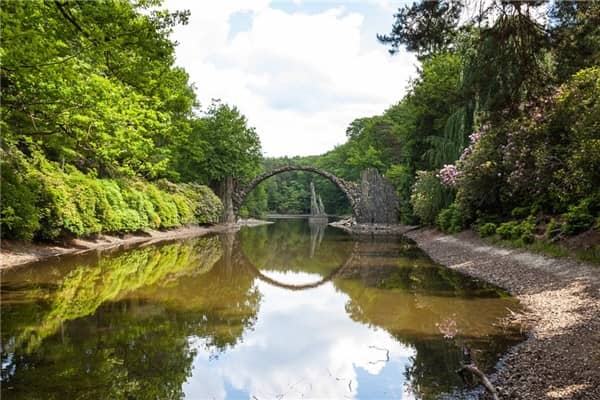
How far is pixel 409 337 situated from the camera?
6570 millimetres

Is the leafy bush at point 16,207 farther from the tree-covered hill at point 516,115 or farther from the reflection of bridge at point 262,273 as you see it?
the tree-covered hill at point 516,115

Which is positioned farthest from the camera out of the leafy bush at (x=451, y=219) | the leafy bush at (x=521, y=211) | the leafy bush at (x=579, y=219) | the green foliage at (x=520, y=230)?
the leafy bush at (x=451, y=219)

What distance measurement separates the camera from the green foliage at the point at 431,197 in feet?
76.2

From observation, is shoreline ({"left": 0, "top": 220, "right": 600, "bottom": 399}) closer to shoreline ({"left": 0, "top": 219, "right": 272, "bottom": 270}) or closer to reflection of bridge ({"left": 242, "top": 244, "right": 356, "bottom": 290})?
shoreline ({"left": 0, "top": 219, "right": 272, "bottom": 270})

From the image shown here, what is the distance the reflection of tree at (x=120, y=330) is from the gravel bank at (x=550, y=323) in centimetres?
366

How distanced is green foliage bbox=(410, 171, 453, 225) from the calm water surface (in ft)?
36.1

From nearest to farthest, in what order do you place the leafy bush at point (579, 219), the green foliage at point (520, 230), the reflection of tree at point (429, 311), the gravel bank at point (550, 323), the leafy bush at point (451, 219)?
the gravel bank at point (550, 323) < the reflection of tree at point (429, 311) < the leafy bush at point (579, 219) < the green foliage at point (520, 230) < the leafy bush at point (451, 219)

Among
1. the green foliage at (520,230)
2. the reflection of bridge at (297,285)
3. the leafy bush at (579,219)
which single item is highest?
the leafy bush at (579,219)

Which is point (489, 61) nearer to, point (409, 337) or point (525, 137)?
point (409, 337)

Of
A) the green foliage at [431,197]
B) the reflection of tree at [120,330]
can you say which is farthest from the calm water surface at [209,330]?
the green foliage at [431,197]

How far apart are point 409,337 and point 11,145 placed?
40.9 feet

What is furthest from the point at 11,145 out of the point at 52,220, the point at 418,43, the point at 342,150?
the point at 342,150

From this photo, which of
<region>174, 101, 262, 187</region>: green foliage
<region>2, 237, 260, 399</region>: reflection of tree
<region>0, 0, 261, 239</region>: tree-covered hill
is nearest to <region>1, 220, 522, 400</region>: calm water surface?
<region>2, 237, 260, 399</region>: reflection of tree

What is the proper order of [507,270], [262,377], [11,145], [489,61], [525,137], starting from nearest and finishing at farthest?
[262,377], [489,61], [507,270], [525,137], [11,145]
